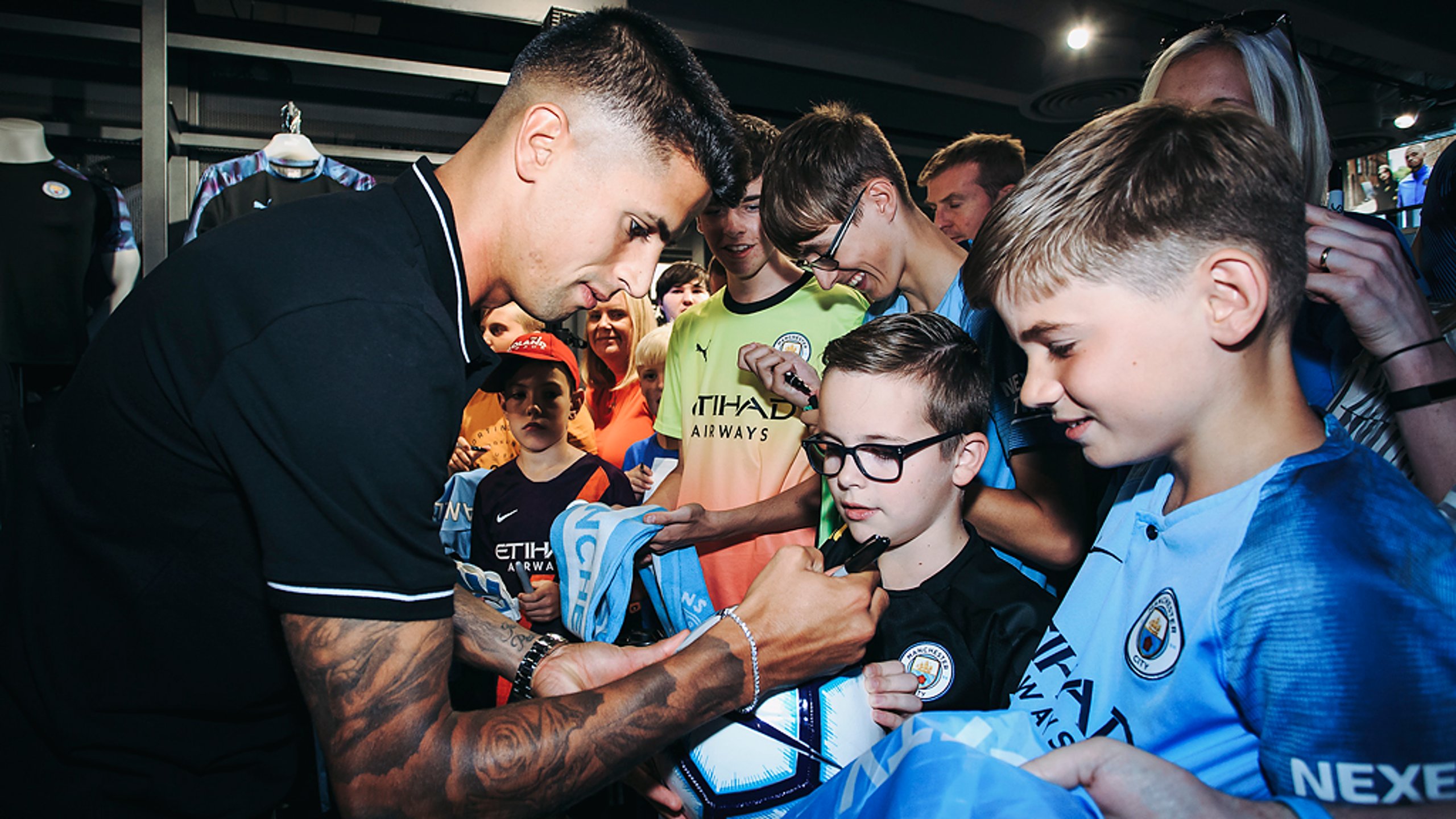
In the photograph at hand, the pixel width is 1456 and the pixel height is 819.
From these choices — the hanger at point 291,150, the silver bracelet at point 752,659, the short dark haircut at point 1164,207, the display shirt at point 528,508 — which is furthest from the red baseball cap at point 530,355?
the short dark haircut at point 1164,207

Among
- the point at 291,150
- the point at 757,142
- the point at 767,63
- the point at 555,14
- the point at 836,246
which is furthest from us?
the point at 767,63

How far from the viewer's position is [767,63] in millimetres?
6820

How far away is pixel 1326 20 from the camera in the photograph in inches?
271

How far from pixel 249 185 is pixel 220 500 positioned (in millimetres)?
3419

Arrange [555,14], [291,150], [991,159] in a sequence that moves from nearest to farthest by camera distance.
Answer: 1. [555,14]
2. [291,150]
3. [991,159]

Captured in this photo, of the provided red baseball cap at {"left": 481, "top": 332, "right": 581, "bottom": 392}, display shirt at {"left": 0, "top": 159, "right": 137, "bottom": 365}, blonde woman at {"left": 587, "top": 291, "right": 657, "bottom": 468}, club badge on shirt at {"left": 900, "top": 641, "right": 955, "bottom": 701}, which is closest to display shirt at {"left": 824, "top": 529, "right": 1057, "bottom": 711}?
club badge on shirt at {"left": 900, "top": 641, "right": 955, "bottom": 701}

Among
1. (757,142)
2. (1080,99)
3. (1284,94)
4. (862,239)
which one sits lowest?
(862,239)

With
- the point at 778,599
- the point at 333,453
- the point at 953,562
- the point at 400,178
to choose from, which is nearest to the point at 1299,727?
the point at 778,599

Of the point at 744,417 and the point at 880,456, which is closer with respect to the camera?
the point at 880,456

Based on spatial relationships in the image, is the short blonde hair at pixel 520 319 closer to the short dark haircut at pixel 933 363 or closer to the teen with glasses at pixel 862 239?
the teen with glasses at pixel 862 239

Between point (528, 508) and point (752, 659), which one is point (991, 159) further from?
point (752, 659)

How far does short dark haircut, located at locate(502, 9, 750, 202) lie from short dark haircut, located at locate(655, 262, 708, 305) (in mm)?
3123

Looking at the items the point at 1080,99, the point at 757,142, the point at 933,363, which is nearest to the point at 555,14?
the point at 757,142

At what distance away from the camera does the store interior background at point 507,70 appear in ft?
12.5
